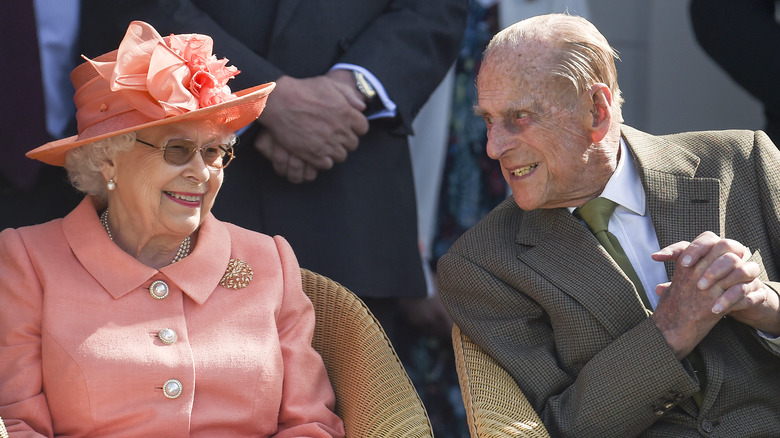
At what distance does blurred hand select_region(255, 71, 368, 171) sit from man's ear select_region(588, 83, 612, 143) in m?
1.03

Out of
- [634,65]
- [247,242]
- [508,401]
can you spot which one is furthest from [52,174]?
[634,65]

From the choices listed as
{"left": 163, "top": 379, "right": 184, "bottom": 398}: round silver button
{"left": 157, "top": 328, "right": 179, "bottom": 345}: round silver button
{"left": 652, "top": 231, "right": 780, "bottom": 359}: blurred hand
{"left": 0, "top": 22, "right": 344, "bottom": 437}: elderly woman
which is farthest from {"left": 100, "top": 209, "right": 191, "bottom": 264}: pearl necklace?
{"left": 652, "top": 231, "right": 780, "bottom": 359}: blurred hand

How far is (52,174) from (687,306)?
7.74 feet

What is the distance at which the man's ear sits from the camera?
3357 mm

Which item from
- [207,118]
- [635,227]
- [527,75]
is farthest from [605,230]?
[207,118]

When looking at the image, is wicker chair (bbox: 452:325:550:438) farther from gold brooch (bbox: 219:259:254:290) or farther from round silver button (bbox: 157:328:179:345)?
round silver button (bbox: 157:328:179:345)

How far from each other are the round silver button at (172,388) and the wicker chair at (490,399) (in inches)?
32.2

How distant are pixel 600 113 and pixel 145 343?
5.07 ft

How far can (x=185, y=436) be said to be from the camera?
10.1 ft

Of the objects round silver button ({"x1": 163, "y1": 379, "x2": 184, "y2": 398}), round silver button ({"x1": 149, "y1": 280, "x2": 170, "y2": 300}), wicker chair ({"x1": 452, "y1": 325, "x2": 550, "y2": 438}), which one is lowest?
wicker chair ({"x1": 452, "y1": 325, "x2": 550, "y2": 438})

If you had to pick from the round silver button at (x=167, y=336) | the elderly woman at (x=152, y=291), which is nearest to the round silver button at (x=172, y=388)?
the elderly woman at (x=152, y=291)

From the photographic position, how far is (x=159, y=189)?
10.5 feet

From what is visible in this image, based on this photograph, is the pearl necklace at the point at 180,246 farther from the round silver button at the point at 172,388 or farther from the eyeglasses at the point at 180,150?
the round silver button at the point at 172,388

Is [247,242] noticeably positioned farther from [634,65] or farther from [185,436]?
[634,65]
